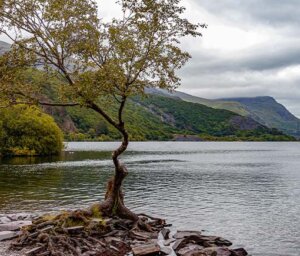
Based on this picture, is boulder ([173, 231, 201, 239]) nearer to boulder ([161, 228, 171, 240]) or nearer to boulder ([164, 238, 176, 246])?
boulder ([164, 238, 176, 246])

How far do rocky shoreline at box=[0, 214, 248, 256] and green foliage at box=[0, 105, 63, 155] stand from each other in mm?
124308

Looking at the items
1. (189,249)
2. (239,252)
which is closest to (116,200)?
(189,249)

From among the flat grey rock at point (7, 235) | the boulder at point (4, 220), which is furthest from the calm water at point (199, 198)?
the flat grey rock at point (7, 235)

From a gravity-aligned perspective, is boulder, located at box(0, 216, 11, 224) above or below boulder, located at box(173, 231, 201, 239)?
above

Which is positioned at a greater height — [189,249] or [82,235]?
[82,235]

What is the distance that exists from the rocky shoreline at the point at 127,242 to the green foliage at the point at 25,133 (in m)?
124

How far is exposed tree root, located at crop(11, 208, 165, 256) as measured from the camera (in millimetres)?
31625

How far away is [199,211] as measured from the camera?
56031 mm

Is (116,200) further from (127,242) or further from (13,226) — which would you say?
(13,226)

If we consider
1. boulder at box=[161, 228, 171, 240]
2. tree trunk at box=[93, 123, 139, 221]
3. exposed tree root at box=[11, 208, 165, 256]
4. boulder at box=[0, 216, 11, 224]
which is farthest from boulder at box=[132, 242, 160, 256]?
boulder at box=[0, 216, 11, 224]

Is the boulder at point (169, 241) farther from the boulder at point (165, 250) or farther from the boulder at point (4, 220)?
the boulder at point (4, 220)

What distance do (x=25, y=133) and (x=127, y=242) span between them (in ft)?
443

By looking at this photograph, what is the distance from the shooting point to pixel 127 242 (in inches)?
1406

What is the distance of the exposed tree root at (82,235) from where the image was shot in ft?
104
